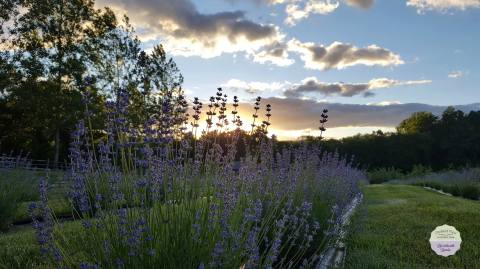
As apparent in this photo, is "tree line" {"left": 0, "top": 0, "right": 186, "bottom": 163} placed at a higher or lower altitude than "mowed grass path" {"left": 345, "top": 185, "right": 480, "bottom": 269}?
higher

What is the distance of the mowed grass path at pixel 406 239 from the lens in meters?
4.78

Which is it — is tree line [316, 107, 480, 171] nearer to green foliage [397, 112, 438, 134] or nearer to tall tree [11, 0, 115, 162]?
green foliage [397, 112, 438, 134]

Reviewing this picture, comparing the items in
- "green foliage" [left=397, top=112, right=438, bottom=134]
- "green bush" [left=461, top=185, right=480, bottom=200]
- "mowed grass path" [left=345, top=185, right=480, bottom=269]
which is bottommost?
"green bush" [left=461, top=185, right=480, bottom=200]

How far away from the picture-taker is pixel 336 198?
6.29 m

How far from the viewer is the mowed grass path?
4775 millimetres

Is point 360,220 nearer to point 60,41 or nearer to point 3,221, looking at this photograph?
point 3,221

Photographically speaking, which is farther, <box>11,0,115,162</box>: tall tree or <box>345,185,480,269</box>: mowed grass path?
<box>11,0,115,162</box>: tall tree

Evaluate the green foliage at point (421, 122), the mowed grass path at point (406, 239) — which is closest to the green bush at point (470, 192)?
the mowed grass path at point (406, 239)

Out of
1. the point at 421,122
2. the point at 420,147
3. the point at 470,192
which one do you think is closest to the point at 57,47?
the point at 470,192

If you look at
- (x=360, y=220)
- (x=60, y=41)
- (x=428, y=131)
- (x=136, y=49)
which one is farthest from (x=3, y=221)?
(x=428, y=131)

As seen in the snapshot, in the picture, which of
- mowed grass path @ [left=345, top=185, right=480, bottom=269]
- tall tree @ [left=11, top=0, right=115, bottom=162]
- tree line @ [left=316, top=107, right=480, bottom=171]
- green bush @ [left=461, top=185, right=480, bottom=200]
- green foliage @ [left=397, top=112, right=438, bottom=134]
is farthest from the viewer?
green foliage @ [left=397, top=112, right=438, bottom=134]

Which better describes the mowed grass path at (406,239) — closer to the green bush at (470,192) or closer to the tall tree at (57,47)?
the green bush at (470,192)

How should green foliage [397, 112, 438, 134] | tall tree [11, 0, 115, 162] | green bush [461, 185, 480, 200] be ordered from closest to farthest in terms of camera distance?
green bush [461, 185, 480, 200] < tall tree [11, 0, 115, 162] < green foliage [397, 112, 438, 134]

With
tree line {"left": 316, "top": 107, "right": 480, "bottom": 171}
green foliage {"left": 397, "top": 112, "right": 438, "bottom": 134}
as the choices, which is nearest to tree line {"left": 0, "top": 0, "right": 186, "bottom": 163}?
tree line {"left": 316, "top": 107, "right": 480, "bottom": 171}
